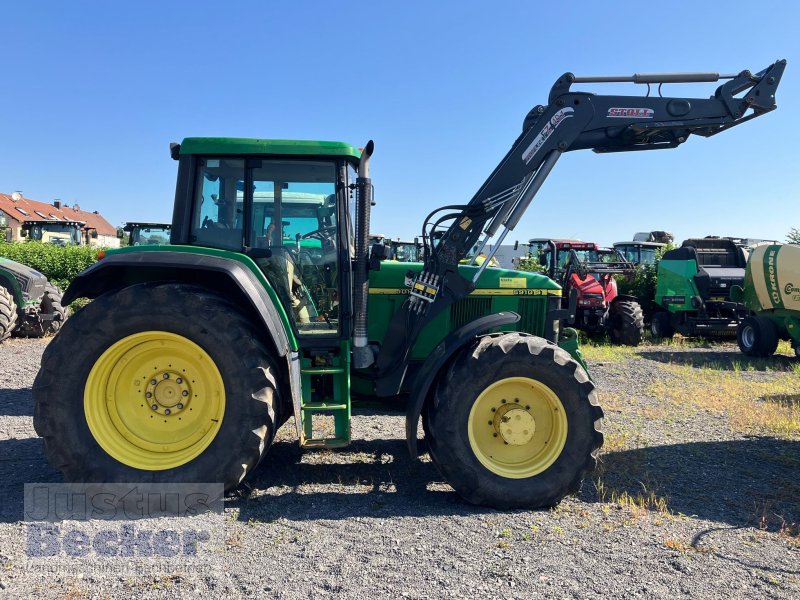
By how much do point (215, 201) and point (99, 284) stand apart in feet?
3.23

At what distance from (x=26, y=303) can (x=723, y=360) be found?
13.8 metres

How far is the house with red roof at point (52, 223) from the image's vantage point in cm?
1872

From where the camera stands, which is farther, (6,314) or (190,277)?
(6,314)

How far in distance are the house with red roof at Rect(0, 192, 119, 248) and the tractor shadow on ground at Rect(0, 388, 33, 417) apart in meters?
12.3

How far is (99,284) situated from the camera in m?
4.03

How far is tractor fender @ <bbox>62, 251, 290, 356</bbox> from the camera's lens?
12.1 ft

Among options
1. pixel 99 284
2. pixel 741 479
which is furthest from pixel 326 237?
pixel 741 479

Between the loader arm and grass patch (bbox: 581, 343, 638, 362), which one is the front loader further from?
grass patch (bbox: 581, 343, 638, 362)

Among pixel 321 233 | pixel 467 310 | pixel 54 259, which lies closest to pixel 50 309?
pixel 54 259

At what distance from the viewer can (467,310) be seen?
4719 mm

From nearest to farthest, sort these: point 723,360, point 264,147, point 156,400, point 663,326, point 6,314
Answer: point 156,400 < point 264,147 < point 6,314 < point 723,360 < point 663,326

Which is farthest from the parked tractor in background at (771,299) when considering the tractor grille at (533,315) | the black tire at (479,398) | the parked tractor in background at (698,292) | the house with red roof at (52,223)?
the house with red roof at (52,223)

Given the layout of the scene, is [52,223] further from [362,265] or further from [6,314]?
[362,265]

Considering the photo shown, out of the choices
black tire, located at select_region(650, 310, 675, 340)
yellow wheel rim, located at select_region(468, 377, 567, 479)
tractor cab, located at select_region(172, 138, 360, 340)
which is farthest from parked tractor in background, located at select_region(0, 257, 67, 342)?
black tire, located at select_region(650, 310, 675, 340)
